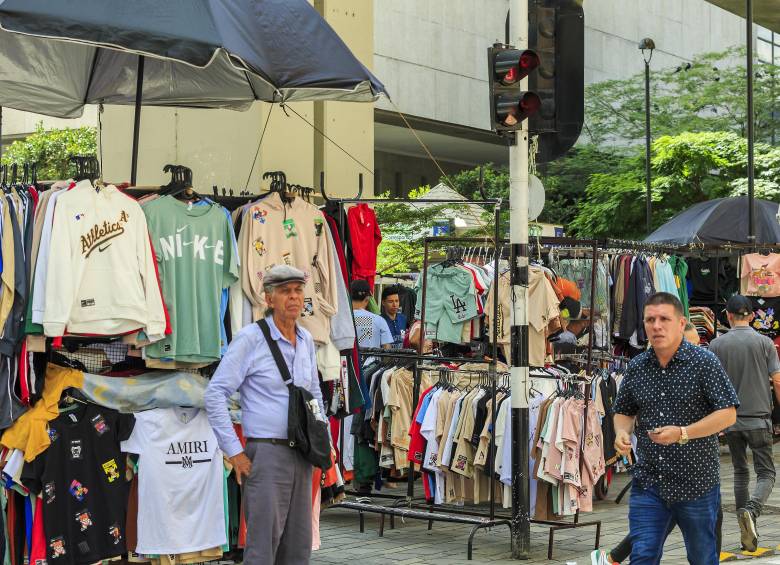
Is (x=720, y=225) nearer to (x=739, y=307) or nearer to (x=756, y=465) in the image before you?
(x=739, y=307)

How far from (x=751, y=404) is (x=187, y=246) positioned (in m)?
5.24

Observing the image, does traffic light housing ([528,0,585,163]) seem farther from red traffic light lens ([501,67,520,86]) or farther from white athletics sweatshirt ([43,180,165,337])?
white athletics sweatshirt ([43,180,165,337])

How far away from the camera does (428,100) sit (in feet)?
139

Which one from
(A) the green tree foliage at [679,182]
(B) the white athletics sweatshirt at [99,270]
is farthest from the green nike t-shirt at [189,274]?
(A) the green tree foliage at [679,182]

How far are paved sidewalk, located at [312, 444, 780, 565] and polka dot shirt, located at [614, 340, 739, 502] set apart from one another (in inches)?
Result: 125

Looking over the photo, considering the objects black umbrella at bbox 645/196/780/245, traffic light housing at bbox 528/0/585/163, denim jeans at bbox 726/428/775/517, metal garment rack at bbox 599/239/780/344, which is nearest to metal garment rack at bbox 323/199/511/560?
traffic light housing at bbox 528/0/585/163

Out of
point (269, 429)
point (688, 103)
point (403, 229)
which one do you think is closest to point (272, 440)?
point (269, 429)

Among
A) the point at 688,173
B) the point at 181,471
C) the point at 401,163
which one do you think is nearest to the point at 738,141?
the point at 688,173

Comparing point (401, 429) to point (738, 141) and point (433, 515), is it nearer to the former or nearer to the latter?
→ point (433, 515)

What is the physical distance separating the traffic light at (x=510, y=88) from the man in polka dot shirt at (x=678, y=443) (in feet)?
10.9

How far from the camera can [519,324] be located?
9648 mm

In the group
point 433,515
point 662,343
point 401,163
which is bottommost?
point 433,515

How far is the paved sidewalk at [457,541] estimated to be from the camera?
9.59 metres

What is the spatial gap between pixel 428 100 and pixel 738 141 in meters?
12.7
